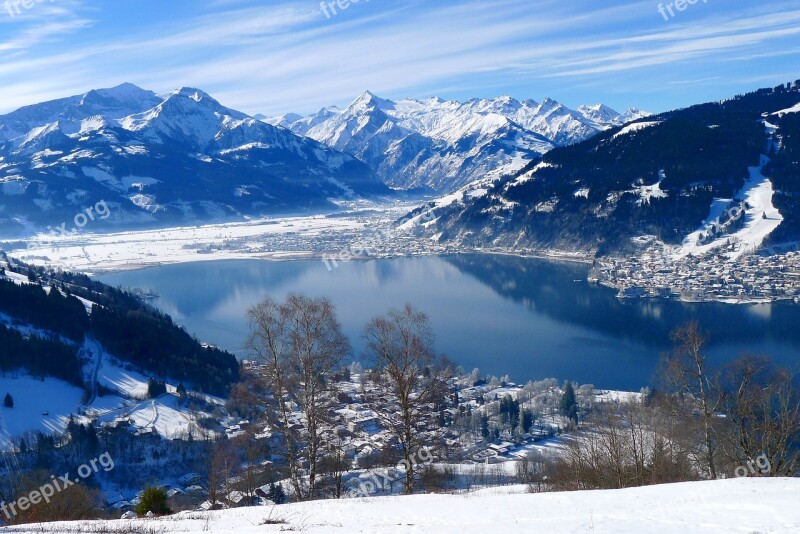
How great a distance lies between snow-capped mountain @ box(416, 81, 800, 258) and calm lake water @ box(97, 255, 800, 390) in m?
9.86

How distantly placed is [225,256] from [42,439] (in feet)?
224

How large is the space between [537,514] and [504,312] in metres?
42.1

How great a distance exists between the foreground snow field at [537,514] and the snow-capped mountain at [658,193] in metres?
60.3

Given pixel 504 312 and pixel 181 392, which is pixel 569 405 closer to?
pixel 181 392

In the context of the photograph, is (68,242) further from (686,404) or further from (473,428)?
(686,404)

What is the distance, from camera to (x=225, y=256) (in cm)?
8800

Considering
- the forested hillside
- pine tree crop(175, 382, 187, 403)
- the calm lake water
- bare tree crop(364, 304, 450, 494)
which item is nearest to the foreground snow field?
bare tree crop(364, 304, 450, 494)

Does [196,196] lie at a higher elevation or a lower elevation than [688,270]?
higher

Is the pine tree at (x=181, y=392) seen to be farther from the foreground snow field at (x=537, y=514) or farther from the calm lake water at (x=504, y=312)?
the foreground snow field at (x=537, y=514)

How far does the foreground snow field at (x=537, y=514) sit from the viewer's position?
703 cm

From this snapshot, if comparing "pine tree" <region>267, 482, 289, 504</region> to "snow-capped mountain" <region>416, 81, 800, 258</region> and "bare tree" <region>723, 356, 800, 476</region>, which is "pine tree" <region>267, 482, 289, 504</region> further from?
"snow-capped mountain" <region>416, 81, 800, 258</region>

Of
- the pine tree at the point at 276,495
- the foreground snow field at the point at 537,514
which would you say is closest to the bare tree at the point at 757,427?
the foreground snow field at the point at 537,514

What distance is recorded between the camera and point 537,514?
789cm

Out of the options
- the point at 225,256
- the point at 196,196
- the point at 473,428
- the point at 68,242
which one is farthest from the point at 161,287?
the point at 196,196
